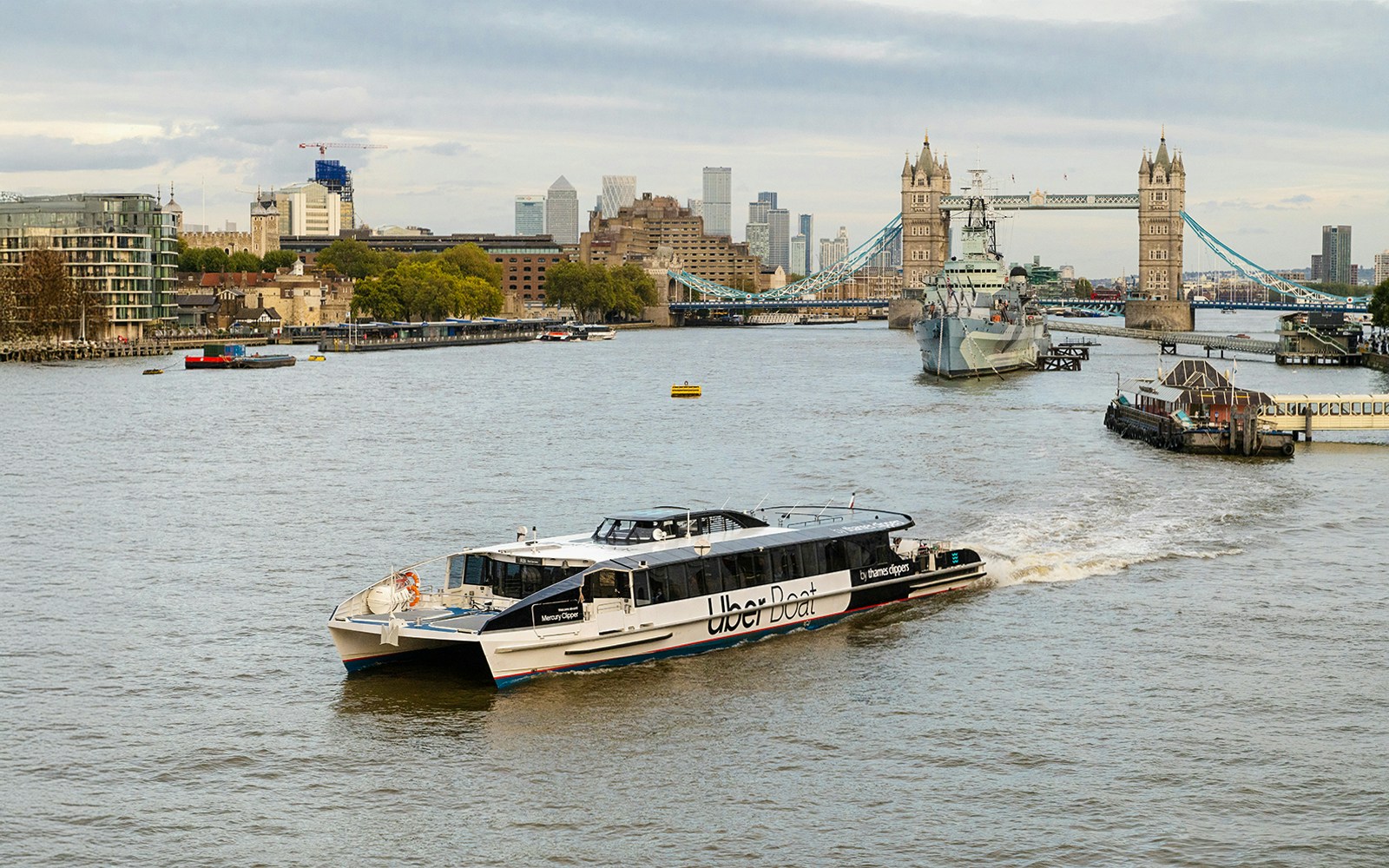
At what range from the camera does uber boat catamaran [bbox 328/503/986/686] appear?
72.1 ft

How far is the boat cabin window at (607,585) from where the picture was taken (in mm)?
22484

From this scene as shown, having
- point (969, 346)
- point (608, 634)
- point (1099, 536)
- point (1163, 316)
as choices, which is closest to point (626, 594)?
point (608, 634)

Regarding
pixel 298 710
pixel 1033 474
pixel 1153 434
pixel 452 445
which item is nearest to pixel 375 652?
pixel 298 710

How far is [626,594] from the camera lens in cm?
2280

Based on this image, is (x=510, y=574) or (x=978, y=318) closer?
(x=510, y=574)

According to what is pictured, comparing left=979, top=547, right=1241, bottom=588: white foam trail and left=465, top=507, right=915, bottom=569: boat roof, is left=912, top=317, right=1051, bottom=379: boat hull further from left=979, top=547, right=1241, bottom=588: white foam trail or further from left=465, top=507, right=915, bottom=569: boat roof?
left=465, top=507, right=915, bottom=569: boat roof

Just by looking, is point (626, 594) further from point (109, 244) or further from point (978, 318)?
point (109, 244)

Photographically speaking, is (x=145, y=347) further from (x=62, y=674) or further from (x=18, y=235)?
(x=62, y=674)

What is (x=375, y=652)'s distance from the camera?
888 inches

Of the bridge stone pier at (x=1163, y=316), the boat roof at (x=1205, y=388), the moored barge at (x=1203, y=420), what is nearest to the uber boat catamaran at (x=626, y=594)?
the moored barge at (x=1203, y=420)

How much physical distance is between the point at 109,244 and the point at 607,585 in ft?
402

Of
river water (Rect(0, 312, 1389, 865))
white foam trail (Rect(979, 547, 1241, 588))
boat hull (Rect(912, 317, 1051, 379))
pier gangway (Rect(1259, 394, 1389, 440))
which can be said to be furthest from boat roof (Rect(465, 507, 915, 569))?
boat hull (Rect(912, 317, 1051, 379))

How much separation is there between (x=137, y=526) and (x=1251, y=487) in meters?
26.8

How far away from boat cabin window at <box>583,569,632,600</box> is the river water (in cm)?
105
